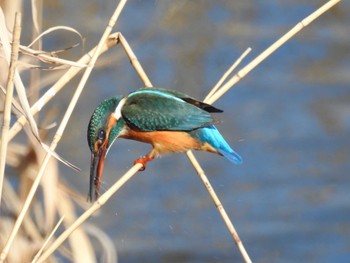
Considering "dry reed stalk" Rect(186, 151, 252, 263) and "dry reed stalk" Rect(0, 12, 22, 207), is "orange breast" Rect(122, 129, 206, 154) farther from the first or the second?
"dry reed stalk" Rect(0, 12, 22, 207)

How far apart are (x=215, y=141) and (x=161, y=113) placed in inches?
8.3

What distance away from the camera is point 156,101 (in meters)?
4.04

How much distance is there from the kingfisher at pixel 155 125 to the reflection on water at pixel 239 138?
216cm

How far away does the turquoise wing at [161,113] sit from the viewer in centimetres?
398

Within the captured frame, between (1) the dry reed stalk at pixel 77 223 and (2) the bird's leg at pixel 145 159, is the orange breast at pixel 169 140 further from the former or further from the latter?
(1) the dry reed stalk at pixel 77 223

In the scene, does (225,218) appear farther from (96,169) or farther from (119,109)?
(119,109)

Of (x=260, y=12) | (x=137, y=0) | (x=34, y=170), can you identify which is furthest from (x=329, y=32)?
(x=34, y=170)

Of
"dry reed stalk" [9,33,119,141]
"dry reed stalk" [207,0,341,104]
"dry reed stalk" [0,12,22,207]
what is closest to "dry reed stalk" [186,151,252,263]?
"dry reed stalk" [207,0,341,104]

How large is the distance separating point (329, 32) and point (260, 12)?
1.88ft

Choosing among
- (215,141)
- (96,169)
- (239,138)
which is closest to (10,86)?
(96,169)

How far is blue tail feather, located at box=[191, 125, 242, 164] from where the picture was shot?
13.2 ft

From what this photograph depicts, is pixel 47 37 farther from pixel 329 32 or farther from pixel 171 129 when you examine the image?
pixel 171 129

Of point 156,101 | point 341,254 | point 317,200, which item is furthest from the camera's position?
point 317,200

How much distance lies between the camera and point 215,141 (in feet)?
13.3
